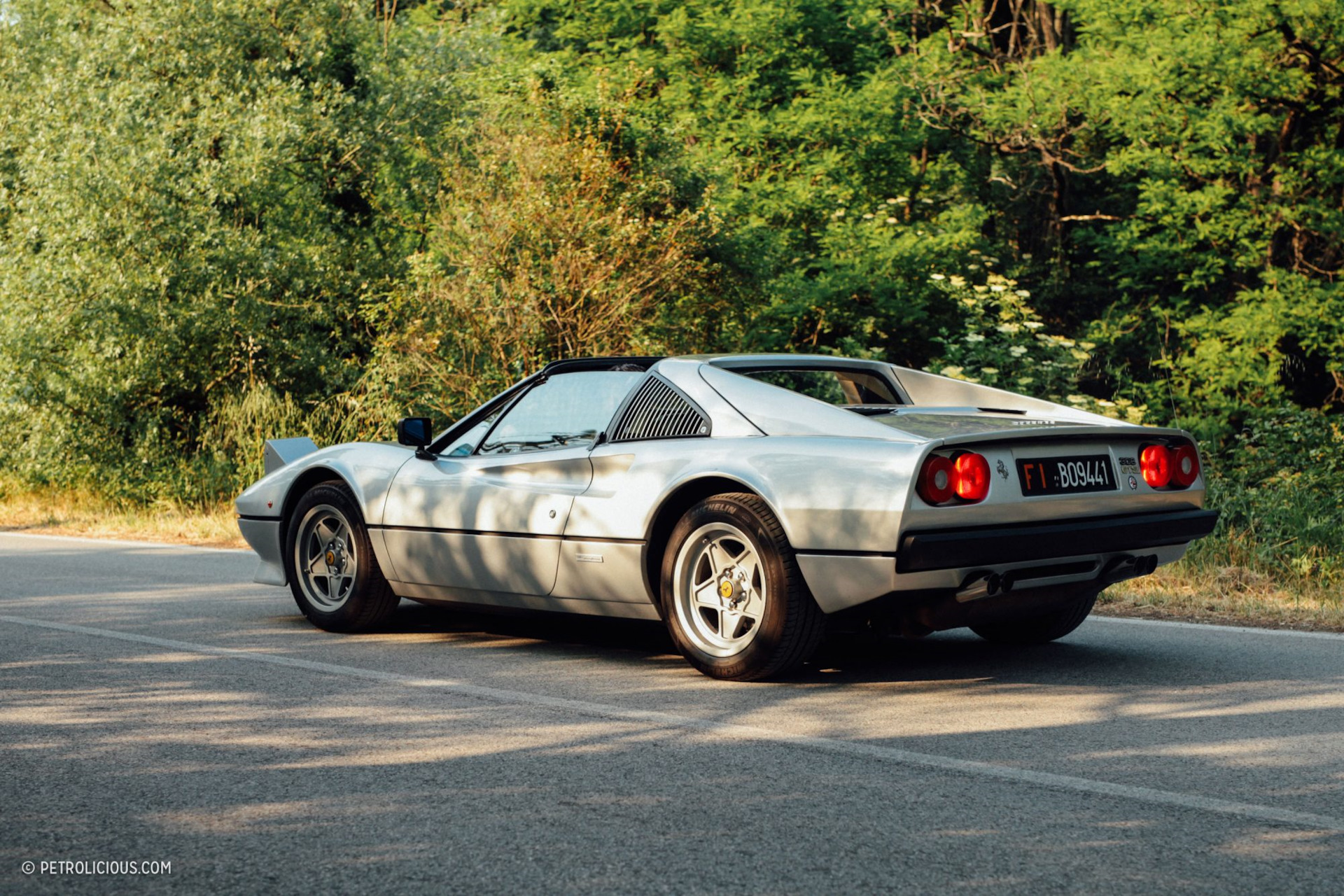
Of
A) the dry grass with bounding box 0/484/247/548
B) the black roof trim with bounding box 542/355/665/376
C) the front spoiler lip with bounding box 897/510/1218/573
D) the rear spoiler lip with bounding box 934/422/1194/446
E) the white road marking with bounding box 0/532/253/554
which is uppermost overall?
the black roof trim with bounding box 542/355/665/376

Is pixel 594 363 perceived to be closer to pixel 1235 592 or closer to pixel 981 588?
pixel 981 588

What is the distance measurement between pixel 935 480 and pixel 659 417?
58.0 inches

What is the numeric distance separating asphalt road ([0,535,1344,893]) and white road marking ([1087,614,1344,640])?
9 cm

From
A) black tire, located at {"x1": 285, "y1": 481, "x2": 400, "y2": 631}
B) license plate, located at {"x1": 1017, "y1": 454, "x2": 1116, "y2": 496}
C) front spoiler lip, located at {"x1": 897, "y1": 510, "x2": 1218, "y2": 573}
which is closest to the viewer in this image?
front spoiler lip, located at {"x1": 897, "y1": 510, "x2": 1218, "y2": 573}

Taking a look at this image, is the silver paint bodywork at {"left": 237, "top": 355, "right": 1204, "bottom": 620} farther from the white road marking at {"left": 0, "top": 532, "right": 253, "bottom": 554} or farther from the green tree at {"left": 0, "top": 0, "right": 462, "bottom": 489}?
the green tree at {"left": 0, "top": 0, "right": 462, "bottom": 489}

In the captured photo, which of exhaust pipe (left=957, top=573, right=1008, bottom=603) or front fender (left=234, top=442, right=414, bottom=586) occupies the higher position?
front fender (left=234, top=442, right=414, bottom=586)

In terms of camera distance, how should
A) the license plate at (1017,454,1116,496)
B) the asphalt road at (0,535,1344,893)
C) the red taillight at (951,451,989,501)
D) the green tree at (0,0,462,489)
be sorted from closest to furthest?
the asphalt road at (0,535,1344,893) → the red taillight at (951,451,989,501) → the license plate at (1017,454,1116,496) → the green tree at (0,0,462,489)

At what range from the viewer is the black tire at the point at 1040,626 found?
22.2 ft

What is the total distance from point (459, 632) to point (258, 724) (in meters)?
2.29

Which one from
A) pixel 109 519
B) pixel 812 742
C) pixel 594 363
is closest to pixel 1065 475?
pixel 812 742

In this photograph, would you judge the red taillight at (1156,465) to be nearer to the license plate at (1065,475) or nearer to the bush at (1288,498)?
the license plate at (1065,475)

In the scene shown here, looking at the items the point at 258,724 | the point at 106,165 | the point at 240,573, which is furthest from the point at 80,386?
the point at 258,724

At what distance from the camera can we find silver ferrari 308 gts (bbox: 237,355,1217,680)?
543 cm

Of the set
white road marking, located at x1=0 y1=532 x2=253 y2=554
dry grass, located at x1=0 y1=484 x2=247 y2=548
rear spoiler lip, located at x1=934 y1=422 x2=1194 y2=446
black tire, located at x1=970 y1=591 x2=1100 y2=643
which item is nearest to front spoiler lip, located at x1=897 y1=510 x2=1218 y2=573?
rear spoiler lip, located at x1=934 y1=422 x2=1194 y2=446
